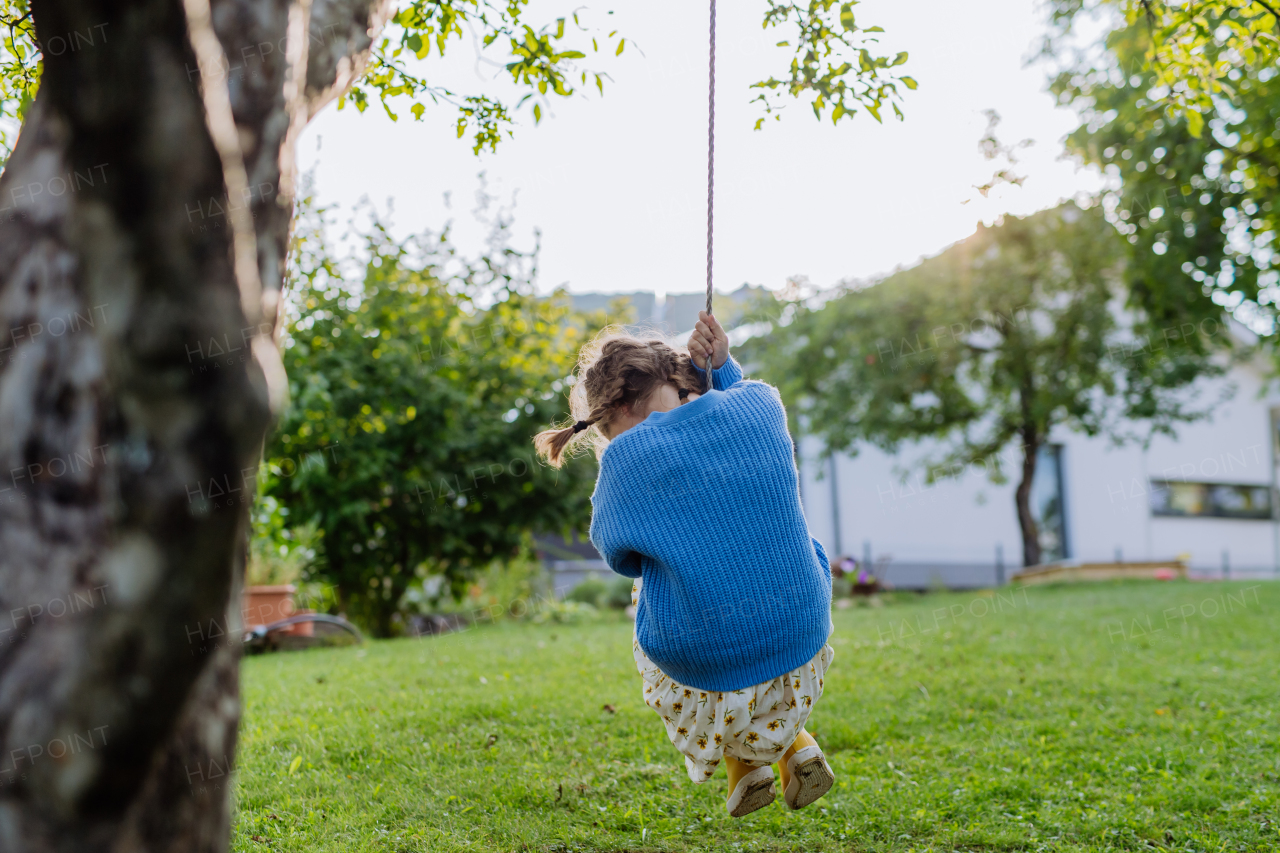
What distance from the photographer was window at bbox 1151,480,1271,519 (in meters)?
20.8

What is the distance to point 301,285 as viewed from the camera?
936 centimetres

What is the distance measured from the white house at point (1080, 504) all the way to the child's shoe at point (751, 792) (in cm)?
1221

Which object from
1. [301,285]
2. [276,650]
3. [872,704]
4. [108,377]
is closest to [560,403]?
[301,285]

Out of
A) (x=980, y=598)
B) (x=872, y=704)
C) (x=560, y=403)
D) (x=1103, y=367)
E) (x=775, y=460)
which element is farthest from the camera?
(x=1103, y=367)

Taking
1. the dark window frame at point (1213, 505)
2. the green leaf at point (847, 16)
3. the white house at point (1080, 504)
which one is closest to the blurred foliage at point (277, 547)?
the green leaf at point (847, 16)

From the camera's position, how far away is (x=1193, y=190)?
7.96 metres

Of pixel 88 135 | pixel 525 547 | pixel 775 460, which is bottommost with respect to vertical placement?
pixel 525 547

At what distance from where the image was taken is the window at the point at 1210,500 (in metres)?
20.8

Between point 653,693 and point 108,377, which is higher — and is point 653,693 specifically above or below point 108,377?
below

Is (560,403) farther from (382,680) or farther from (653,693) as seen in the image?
(653,693)

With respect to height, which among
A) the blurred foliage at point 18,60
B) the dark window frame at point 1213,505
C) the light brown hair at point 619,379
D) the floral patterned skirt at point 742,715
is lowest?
the floral patterned skirt at point 742,715

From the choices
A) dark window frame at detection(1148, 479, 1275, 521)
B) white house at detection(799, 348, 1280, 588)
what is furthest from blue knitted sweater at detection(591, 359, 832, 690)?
dark window frame at detection(1148, 479, 1275, 521)

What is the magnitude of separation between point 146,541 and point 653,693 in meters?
1.87

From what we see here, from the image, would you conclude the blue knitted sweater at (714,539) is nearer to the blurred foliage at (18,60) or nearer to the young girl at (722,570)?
the young girl at (722,570)
